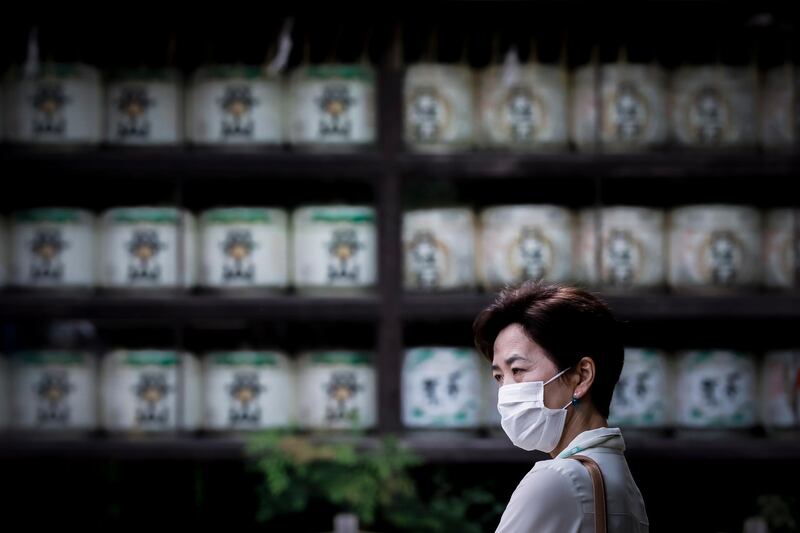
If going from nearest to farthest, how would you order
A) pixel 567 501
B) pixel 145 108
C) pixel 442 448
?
pixel 567 501
pixel 442 448
pixel 145 108

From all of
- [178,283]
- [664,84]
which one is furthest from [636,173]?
[178,283]

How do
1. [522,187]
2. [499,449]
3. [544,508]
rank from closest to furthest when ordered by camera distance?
[544,508]
[499,449]
[522,187]

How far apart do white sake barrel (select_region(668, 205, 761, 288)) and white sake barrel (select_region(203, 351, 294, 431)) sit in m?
1.25

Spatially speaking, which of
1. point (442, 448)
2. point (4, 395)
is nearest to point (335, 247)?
point (442, 448)

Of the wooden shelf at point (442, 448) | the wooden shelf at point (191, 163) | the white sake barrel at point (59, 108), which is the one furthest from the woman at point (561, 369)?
the white sake barrel at point (59, 108)

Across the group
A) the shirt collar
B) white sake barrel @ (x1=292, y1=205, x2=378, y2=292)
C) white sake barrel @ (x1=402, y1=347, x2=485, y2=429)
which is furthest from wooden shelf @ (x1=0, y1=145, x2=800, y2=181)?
the shirt collar

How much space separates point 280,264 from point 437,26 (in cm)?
87

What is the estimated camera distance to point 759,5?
295cm

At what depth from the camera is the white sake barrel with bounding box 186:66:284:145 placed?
3.03m

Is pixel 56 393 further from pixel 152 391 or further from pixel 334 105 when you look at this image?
pixel 334 105

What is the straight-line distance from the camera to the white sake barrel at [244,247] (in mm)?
3000

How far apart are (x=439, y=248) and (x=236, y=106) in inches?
29.8

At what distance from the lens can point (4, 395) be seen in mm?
3062

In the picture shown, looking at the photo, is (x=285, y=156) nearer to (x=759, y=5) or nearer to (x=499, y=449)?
(x=499, y=449)
